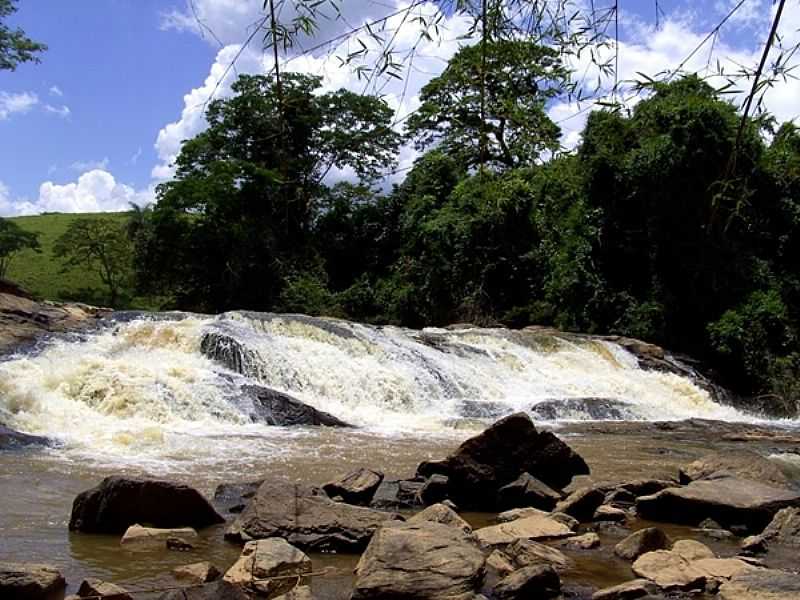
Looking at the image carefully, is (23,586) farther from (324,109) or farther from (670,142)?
(324,109)

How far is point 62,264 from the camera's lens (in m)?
40.2

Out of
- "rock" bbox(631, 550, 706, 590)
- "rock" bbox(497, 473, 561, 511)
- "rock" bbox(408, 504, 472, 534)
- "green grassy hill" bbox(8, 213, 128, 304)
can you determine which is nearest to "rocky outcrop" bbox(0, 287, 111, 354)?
"rock" bbox(497, 473, 561, 511)

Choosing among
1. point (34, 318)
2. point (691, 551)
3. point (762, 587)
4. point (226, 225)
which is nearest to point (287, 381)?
point (34, 318)

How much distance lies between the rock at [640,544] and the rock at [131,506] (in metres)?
2.76

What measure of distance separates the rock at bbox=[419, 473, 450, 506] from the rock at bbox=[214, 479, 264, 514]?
1.32m

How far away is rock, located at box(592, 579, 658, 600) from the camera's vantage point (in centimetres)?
407

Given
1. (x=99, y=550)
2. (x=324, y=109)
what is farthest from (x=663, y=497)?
(x=324, y=109)

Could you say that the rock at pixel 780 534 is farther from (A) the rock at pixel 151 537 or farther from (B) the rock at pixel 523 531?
(A) the rock at pixel 151 537

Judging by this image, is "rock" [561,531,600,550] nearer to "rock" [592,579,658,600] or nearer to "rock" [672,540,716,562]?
"rock" [672,540,716,562]

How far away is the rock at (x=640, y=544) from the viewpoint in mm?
4965

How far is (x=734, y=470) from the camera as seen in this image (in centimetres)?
691

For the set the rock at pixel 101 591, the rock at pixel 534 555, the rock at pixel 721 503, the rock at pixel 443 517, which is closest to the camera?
the rock at pixel 101 591

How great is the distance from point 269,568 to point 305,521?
0.85 metres

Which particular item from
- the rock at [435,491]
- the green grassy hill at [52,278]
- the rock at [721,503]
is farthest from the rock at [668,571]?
the green grassy hill at [52,278]
